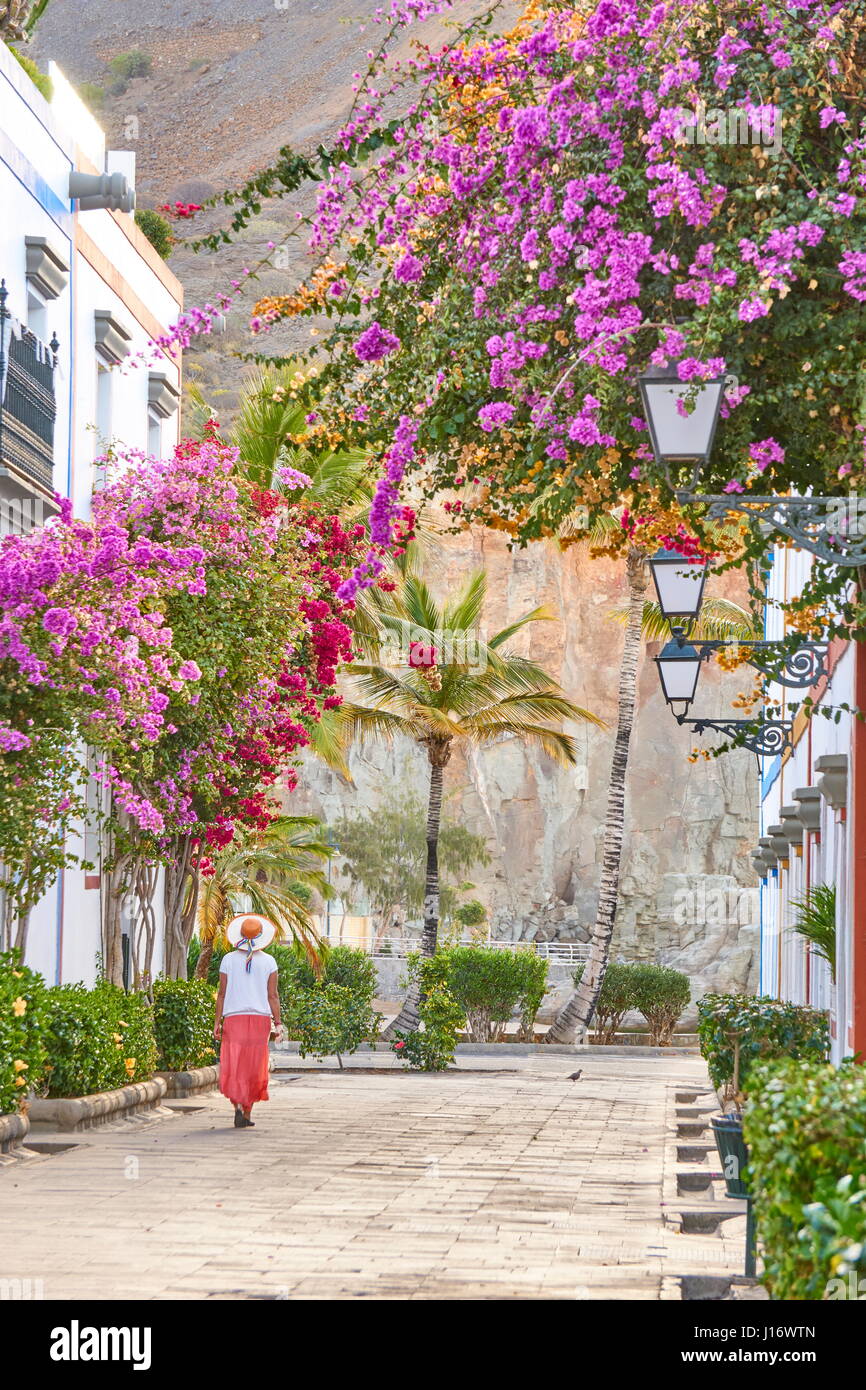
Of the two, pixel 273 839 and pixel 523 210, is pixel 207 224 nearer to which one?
pixel 273 839

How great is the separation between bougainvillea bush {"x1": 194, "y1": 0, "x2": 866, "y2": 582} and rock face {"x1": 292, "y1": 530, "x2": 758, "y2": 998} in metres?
50.1

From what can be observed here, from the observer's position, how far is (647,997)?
33.6 meters

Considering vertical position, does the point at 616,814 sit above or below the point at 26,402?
below

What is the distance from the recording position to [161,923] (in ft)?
69.0

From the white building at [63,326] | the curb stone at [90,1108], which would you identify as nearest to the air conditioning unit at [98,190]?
the white building at [63,326]

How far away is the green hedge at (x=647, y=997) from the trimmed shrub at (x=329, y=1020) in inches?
407

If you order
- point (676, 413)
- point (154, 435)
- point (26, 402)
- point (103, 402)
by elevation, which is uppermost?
point (154, 435)

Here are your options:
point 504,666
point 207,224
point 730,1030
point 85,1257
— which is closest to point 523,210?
point 85,1257

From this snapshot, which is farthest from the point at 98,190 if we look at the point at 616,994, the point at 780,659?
the point at 616,994

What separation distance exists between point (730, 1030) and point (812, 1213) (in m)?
7.85

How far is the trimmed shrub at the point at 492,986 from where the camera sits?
99.3 feet

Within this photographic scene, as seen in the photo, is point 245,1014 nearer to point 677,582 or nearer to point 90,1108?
point 90,1108

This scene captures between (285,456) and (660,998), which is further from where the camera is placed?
(660,998)

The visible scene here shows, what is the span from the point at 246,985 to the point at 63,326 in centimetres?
723
